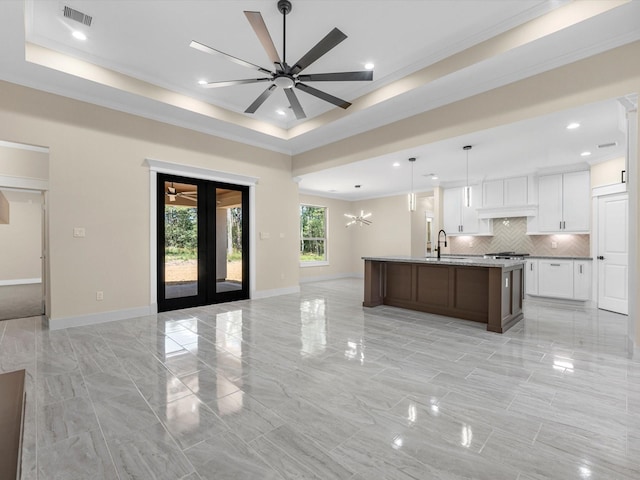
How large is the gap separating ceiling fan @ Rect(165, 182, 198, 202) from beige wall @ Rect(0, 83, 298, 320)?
39 centimetres

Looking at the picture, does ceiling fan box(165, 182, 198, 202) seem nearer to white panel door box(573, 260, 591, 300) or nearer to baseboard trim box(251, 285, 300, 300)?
baseboard trim box(251, 285, 300, 300)

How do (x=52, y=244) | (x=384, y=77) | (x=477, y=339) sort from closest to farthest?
1. (x=477, y=339)
2. (x=52, y=244)
3. (x=384, y=77)

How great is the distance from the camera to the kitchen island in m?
4.04

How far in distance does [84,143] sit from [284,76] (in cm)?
335

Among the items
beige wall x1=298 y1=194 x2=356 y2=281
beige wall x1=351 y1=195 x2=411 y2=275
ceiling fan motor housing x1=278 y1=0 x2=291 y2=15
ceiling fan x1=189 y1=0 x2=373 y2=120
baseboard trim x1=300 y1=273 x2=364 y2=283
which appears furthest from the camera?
beige wall x1=298 y1=194 x2=356 y2=281

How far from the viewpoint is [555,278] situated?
6125 millimetres

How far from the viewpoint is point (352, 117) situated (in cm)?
503

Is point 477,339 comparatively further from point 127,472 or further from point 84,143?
point 84,143

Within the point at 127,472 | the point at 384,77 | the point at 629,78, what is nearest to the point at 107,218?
the point at 127,472

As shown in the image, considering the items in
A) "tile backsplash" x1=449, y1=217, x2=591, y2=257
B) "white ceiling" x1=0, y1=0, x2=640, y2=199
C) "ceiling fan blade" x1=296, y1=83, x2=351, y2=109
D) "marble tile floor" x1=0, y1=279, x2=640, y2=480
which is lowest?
"marble tile floor" x1=0, y1=279, x2=640, y2=480

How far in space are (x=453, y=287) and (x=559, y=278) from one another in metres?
3.10

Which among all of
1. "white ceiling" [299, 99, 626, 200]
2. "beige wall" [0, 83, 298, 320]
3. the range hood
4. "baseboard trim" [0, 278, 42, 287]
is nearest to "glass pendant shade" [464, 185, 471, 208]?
"white ceiling" [299, 99, 626, 200]

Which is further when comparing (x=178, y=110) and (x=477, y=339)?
(x=178, y=110)

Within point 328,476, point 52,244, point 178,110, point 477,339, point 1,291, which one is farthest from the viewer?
point 1,291
